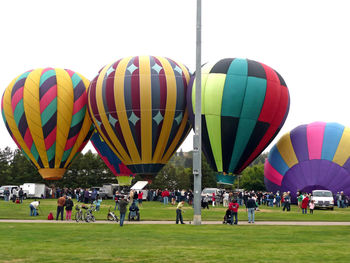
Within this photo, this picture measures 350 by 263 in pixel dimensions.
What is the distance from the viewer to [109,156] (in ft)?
200

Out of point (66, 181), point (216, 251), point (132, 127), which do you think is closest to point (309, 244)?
point (216, 251)

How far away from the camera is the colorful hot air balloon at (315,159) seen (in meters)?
47.2

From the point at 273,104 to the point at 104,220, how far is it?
20958 millimetres

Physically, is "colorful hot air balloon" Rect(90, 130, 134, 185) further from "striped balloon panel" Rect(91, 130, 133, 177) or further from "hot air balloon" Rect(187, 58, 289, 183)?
"hot air balloon" Rect(187, 58, 289, 183)

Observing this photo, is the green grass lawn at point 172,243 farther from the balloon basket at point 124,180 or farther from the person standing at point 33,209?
the balloon basket at point 124,180

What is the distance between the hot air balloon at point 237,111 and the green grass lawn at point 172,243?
20.4 metres

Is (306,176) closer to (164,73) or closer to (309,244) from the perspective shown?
(164,73)

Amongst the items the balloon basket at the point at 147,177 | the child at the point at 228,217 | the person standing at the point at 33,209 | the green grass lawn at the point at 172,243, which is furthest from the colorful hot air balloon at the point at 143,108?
the green grass lawn at the point at 172,243

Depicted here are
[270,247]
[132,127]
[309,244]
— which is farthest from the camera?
[132,127]

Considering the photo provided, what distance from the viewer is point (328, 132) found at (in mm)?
48469

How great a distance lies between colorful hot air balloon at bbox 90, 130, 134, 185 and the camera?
198 feet

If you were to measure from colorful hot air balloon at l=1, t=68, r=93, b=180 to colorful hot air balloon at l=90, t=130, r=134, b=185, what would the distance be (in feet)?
8.46

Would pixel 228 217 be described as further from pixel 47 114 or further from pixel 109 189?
pixel 109 189

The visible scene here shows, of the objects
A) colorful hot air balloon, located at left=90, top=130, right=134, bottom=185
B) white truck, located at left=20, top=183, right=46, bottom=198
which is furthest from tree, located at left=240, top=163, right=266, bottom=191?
white truck, located at left=20, top=183, right=46, bottom=198
